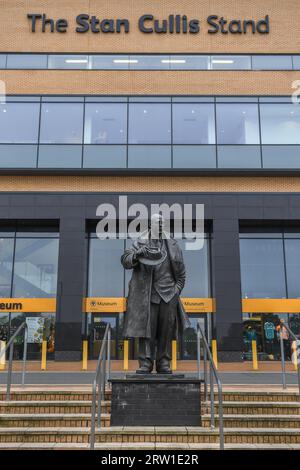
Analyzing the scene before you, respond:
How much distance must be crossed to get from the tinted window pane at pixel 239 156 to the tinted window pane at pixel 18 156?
8.96 metres

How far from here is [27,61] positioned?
23172mm

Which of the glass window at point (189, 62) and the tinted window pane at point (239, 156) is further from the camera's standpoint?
the glass window at point (189, 62)

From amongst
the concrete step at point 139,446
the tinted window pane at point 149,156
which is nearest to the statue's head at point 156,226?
the concrete step at point 139,446

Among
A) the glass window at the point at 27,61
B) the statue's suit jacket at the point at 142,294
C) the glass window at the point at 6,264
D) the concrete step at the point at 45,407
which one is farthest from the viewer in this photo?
the glass window at the point at 27,61

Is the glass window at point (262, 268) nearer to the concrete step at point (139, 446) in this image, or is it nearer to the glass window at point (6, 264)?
the glass window at point (6, 264)

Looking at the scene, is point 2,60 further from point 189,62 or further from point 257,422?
point 257,422

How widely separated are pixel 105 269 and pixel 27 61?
11.3m

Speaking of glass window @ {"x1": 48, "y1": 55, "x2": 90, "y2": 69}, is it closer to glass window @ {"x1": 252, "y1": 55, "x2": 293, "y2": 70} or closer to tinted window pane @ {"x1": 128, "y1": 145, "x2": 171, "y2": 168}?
tinted window pane @ {"x1": 128, "y1": 145, "x2": 171, "y2": 168}

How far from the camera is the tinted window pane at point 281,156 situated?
21.8m

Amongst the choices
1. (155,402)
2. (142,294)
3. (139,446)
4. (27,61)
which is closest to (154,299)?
(142,294)

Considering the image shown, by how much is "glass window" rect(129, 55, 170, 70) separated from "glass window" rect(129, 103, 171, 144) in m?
2.04

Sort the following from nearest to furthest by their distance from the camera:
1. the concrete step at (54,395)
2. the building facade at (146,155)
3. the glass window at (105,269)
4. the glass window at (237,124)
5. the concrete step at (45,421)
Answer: the concrete step at (45,421)
the concrete step at (54,395)
the building facade at (146,155)
the glass window at (105,269)
the glass window at (237,124)

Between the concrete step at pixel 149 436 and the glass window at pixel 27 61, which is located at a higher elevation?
the glass window at pixel 27 61
